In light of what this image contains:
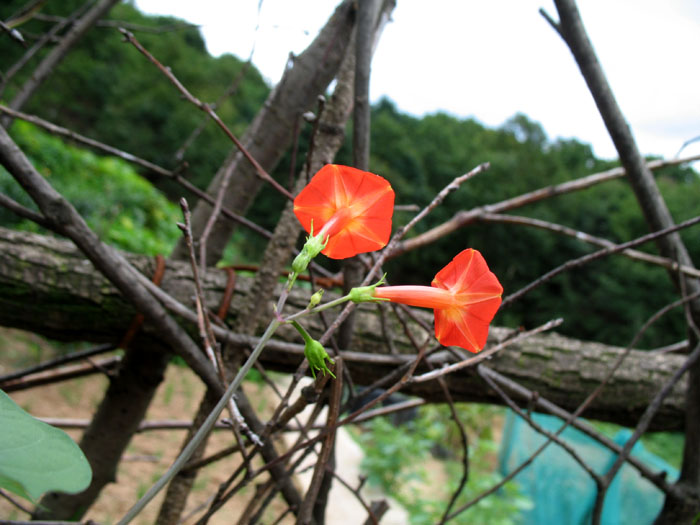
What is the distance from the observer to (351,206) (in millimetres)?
304

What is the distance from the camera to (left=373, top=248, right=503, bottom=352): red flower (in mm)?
275

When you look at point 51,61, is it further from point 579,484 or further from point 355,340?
point 579,484

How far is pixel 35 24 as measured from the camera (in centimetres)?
862

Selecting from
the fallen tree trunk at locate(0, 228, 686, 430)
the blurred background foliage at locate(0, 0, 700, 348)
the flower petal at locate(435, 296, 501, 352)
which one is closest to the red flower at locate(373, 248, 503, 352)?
the flower petal at locate(435, 296, 501, 352)

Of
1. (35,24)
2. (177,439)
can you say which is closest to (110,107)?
(35,24)

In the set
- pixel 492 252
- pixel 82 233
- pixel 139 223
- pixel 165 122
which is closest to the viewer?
pixel 82 233

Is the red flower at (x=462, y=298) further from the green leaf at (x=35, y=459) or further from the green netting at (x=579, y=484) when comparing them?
the green netting at (x=579, y=484)

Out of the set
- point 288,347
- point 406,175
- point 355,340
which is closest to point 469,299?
point 288,347

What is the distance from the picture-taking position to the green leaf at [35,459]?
220 mm

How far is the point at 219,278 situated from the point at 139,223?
5733 millimetres

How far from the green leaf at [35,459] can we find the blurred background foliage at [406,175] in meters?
4.87

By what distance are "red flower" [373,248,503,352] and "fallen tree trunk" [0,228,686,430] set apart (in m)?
0.27

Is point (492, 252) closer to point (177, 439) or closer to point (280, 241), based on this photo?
point (177, 439)

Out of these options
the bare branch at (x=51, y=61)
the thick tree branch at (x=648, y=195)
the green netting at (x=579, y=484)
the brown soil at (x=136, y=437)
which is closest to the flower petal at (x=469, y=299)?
the thick tree branch at (x=648, y=195)
